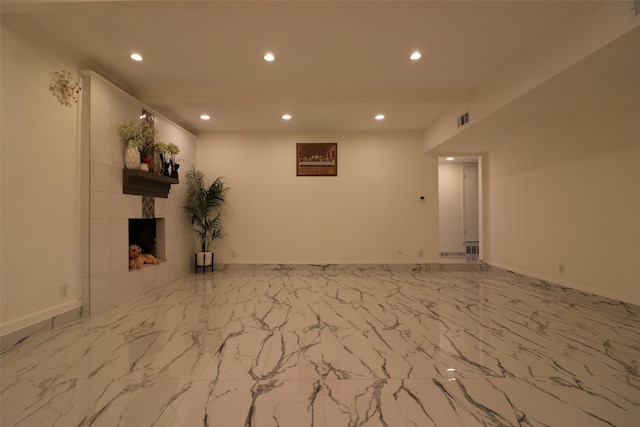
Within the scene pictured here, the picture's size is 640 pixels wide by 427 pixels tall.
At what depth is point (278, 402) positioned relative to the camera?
151 centimetres

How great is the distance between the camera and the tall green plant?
4875 millimetres

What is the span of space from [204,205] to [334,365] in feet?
13.1

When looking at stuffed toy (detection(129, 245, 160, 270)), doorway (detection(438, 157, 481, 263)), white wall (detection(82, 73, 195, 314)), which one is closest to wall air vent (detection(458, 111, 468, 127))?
doorway (detection(438, 157, 481, 263))

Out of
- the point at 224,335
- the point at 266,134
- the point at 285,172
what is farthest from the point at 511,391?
the point at 266,134

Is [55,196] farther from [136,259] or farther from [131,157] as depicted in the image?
[136,259]

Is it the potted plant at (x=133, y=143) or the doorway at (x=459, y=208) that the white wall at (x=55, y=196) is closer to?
the potted plant at (x=133, y=143)

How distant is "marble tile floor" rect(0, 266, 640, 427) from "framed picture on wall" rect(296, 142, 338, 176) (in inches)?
112

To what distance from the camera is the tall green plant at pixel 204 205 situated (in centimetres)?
488

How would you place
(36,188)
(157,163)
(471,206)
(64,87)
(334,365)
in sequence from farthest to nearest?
(471,206) → (157,163) → (64,87) → (36,188) → (334,365)

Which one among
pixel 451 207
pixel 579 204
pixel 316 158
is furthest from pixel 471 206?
pixel 316 158

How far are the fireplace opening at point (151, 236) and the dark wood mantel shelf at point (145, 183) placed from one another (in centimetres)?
55

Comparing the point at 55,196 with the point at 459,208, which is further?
the point at 459,208

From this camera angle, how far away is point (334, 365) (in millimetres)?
1883

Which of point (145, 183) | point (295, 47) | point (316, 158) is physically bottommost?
point (145, 183)
